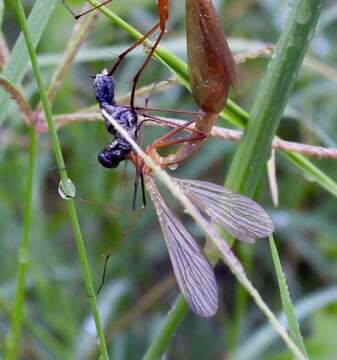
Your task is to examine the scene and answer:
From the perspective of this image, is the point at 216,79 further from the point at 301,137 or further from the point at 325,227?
the point at 301,137

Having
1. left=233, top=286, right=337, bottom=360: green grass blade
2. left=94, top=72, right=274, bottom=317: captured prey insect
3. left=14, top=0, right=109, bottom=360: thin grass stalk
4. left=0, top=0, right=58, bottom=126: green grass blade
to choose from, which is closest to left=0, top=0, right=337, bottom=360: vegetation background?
left=233, top=286, right=337, bottom=360: green grass blade

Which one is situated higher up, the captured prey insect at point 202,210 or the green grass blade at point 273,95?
the green grass blade at point 273,95

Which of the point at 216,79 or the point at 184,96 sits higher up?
the point at 216,79

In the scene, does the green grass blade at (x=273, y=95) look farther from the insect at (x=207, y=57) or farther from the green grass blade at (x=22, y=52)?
the green grass blade at (x=22, y=52)

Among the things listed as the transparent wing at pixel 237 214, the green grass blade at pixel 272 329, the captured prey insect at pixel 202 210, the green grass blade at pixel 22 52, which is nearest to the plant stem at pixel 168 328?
the captured prey insect at pixel 202 210

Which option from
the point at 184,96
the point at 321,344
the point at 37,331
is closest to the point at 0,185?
the point at 37,331

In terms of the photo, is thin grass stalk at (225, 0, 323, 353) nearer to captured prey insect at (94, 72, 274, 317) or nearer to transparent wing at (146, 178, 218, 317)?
captured prey insect at (94, 72, 274, 317)

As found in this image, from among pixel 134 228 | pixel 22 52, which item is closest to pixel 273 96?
pixel 22 52
